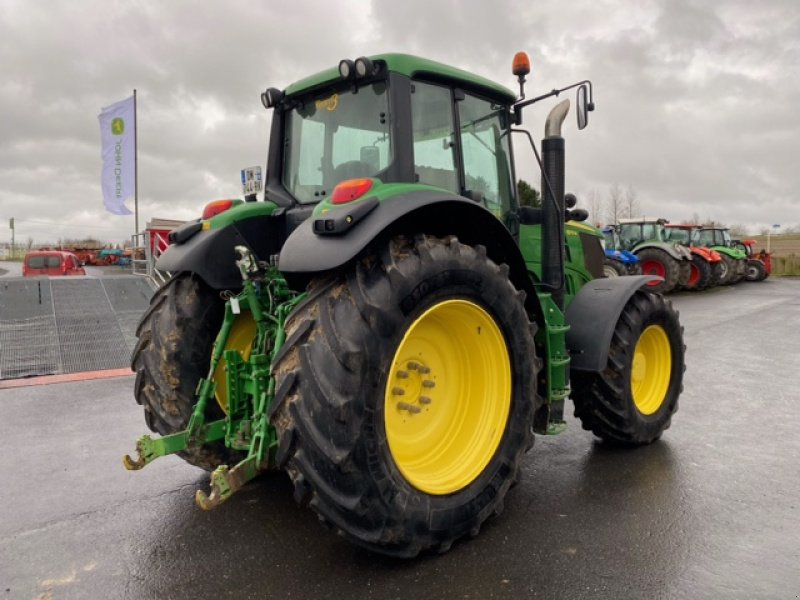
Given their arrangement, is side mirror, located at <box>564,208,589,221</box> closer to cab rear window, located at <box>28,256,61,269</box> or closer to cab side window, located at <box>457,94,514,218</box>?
cab side window, located at <box>457,94,514,218</box>

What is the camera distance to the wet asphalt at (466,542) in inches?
98.7

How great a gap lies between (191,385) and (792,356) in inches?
308

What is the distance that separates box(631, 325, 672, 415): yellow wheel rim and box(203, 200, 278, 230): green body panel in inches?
109

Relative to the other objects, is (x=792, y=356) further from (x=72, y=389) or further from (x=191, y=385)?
(x=72, y=389)

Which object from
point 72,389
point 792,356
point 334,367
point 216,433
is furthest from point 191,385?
point 792,356

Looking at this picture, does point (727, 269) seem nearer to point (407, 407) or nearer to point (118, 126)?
point (118, 126)

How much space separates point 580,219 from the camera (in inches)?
173

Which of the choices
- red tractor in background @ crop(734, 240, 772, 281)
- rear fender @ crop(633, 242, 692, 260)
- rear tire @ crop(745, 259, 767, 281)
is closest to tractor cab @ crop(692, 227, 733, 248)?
red tractor in background @ crop(734, 240, 772, 281)

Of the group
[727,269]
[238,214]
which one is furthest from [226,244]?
[727,269]

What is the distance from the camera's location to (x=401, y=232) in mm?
2803

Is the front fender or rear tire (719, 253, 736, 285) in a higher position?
rear tire (719, 253, 736, 285)

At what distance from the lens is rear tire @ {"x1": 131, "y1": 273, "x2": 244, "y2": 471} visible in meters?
3.29

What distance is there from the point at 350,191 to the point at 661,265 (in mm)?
16978

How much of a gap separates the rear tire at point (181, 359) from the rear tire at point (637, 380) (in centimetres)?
231
